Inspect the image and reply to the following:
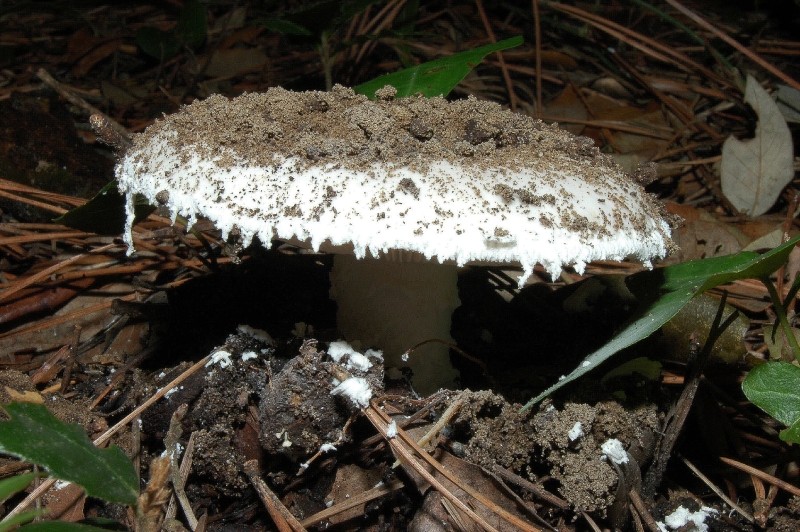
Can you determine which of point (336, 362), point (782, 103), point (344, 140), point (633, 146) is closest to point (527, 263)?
point (344, 140)

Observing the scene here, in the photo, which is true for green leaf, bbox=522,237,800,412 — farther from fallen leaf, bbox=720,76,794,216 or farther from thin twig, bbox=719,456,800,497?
fallen leaf, bbox=720,76,794,216

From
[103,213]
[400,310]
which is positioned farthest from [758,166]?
[103,213]

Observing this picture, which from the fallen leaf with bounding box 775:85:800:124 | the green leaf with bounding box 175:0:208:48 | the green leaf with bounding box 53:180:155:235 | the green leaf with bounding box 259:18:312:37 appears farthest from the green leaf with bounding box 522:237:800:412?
the green leaf with bounding box 175:0:208:48

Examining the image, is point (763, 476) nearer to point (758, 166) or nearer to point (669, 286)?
point (669, 286)

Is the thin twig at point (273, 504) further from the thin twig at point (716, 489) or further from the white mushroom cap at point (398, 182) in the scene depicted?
the thin twig at point (716, 489)

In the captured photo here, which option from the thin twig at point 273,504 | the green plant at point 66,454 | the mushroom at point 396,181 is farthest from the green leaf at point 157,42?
A: the green plant at point 66,454
